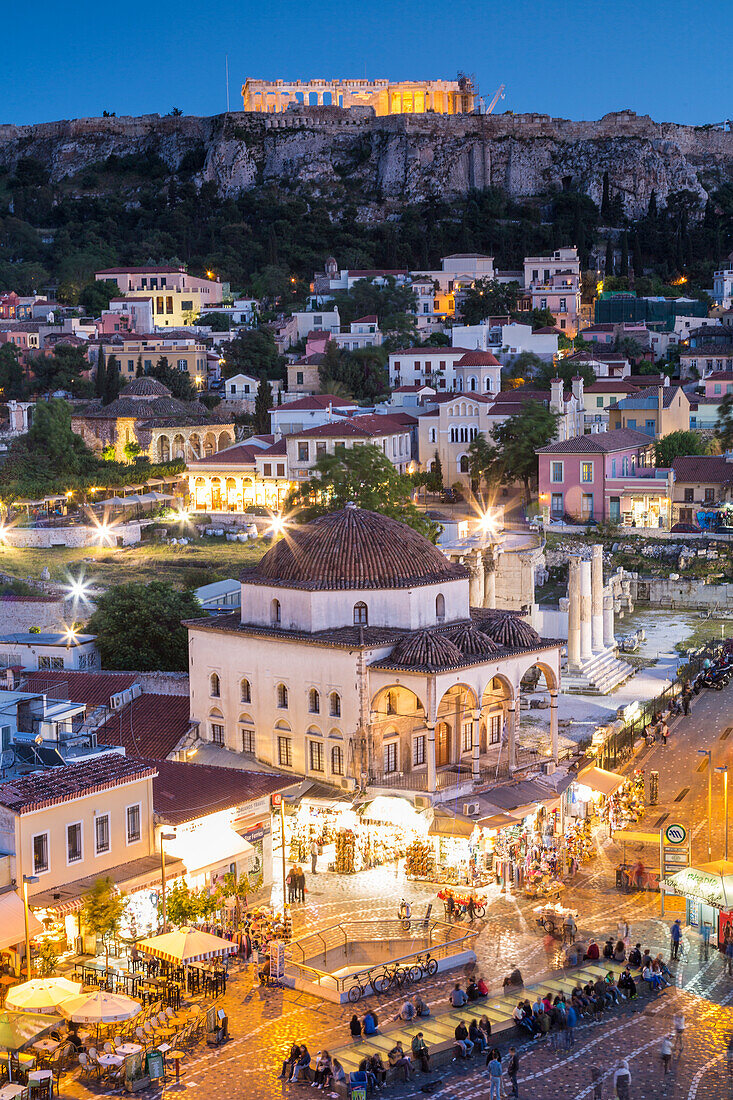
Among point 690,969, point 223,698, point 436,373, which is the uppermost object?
point 436,373

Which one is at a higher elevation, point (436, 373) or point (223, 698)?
point (436, 373)

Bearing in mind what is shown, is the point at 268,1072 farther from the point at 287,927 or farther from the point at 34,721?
the point at 34,721

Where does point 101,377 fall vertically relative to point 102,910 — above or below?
above

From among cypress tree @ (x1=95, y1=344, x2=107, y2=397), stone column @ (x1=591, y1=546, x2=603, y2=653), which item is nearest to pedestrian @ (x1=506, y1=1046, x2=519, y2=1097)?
stone column @ (x1=591, y1=546, x2=603, y2=653)

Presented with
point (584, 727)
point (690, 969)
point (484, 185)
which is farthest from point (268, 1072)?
point (484, 185)

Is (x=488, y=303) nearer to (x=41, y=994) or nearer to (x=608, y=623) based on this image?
(x=608, y=623)

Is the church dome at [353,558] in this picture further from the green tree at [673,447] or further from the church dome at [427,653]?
the green tree at [673,447]

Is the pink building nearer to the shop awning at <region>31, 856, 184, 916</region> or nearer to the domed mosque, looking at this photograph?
the domed mosque

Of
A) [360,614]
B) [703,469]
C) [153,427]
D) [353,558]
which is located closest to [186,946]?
[360,614]
